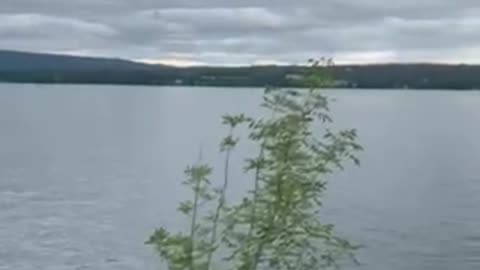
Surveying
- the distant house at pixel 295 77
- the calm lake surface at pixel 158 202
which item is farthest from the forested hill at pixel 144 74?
the distant house at pixel 295 77

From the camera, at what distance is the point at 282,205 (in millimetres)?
3980

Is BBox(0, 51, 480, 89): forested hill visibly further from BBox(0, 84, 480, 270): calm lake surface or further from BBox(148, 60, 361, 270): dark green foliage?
BBox(148, 60, 361, 270): dark green foliage

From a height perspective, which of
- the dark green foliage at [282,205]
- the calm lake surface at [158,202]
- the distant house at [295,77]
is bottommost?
the calm lake surface at [158,202]

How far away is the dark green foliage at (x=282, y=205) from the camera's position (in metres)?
3.98

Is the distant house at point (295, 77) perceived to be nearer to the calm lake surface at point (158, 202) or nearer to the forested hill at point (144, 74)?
the calm lake surface at point (158, 202)

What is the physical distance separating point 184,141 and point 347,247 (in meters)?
58.0

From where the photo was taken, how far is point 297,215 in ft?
13.0

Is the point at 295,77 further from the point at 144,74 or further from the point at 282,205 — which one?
the point at 144,74

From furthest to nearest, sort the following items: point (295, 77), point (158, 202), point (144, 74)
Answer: point (144, 74)
point (158, 202)
point (295, 77)

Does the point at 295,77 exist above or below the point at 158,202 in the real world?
above

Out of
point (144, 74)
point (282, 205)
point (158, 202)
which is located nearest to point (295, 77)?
point (282, 205)

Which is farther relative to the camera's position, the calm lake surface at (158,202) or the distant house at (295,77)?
the calm lake surface at (158,202)

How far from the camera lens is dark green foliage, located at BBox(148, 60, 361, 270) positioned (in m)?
3.98

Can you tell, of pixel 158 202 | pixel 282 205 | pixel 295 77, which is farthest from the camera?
pixel 158 202
